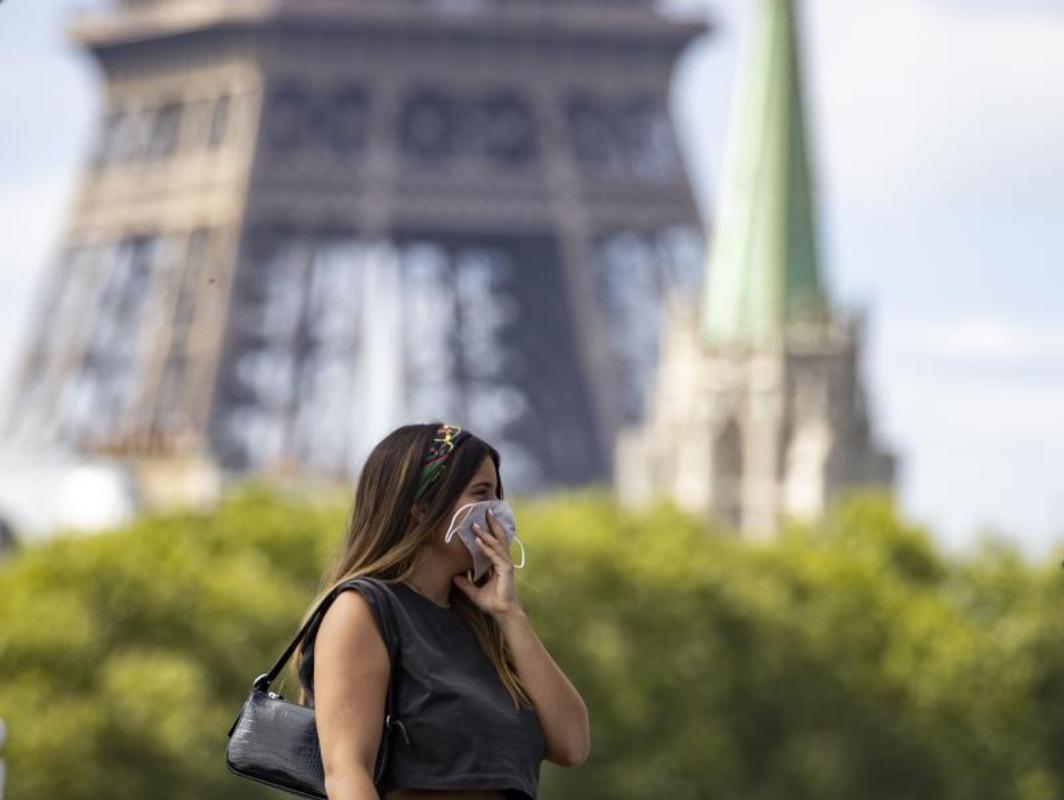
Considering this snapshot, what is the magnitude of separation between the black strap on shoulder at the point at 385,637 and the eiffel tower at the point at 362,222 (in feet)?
295

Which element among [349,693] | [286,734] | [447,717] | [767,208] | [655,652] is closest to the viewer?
[349,693]

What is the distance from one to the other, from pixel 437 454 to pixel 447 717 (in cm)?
66

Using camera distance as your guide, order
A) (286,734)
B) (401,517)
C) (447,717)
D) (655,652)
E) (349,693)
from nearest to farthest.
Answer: (349,693) < (447,717) < (286,734) < (401,517) < (655,652)

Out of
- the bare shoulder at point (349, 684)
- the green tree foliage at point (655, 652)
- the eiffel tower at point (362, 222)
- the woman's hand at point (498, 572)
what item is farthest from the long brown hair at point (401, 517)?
the eiffel tower at point (362, 222)

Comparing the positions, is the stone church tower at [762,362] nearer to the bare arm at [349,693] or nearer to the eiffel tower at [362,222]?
the eiffel tower at [362,222]

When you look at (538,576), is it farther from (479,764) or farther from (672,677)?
(479,764)

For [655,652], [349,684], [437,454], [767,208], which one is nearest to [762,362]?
[767,208]

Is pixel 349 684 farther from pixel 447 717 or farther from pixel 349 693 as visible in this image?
pixel 447 717

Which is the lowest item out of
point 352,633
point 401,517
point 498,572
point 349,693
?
point 349,693

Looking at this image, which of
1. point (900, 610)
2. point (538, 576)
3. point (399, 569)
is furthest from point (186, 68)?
point (399, 569)

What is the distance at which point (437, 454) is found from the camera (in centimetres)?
860

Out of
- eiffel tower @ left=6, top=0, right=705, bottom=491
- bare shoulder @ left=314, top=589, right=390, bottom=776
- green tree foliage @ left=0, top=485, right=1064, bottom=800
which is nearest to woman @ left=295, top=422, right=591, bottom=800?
bare shoulder @ left=314, top=589, right=390, bottom=776

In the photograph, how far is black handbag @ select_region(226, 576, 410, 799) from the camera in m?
8.34

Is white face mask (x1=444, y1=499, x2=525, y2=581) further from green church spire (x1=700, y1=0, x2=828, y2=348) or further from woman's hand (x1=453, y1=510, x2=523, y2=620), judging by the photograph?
green church spire (x1=700, y1=0, x2=828, y2=348)
